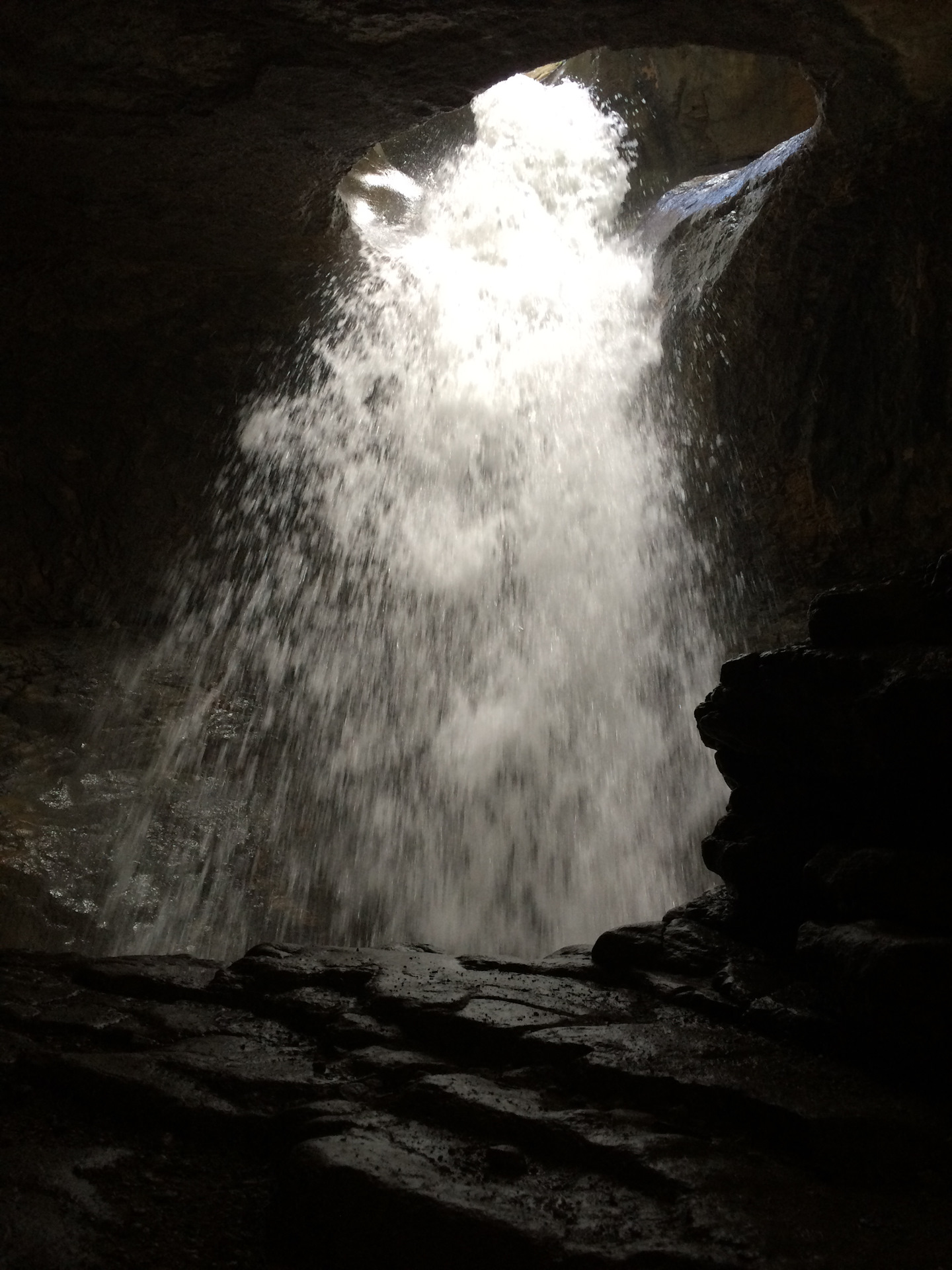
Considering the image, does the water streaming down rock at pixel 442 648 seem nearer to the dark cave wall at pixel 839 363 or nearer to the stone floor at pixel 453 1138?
the dark cave wall at pixel 839 363

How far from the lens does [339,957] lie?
450cm

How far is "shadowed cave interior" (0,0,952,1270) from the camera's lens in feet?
8.67

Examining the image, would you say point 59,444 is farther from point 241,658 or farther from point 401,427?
point 401,427

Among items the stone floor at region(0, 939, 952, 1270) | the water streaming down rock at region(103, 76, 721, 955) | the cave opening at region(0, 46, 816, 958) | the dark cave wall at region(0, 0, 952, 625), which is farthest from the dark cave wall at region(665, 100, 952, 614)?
the stone floor at region(0, 939, 952, 1270)

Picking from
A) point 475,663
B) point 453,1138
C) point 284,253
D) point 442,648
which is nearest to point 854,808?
point 453,1138

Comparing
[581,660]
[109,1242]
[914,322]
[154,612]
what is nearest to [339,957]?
[109,1242]

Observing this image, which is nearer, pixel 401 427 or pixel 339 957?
pixel 339 957

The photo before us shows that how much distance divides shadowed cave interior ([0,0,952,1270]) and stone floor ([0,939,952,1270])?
0.05ft

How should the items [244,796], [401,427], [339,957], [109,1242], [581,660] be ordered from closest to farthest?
[109,1242]
[339,957]
[244,796]
[581,660]
[401,427]

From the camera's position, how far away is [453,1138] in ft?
9.19

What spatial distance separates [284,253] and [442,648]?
14.9ft

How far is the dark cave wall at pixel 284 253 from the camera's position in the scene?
560cm

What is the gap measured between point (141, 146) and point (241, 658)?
5095 millimetres

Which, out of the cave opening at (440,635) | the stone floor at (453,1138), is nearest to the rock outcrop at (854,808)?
the stone floor at (453,1138)
